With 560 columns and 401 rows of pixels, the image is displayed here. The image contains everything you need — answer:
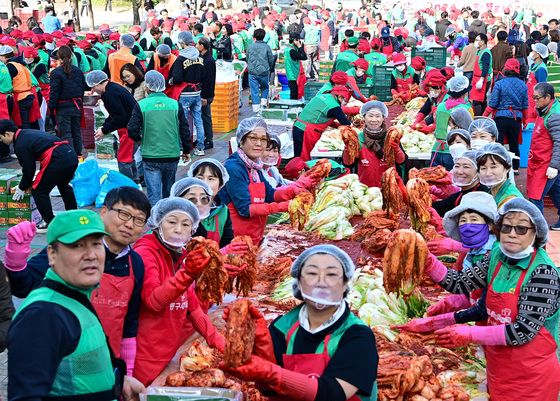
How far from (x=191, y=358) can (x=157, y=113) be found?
571 cm

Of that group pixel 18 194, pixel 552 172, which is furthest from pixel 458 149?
pixel 18 194

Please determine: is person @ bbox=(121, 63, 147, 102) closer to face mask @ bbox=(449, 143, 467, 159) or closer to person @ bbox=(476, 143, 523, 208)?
face mask @ bbox=(449, 143, 467, 159)

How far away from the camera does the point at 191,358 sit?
4.62 m

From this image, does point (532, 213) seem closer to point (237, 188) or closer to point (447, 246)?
point (447, 246)

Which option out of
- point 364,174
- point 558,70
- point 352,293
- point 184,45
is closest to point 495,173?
point 352,293

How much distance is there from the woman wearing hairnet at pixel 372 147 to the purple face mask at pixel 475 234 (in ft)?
10.6

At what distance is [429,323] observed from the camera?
5000mm

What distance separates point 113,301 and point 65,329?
3.83 ft

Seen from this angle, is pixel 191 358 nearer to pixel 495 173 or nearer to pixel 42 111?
pixel 495 173

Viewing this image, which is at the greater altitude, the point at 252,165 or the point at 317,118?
the point at 252,165

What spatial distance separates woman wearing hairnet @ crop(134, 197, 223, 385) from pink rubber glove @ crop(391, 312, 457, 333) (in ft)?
4.15

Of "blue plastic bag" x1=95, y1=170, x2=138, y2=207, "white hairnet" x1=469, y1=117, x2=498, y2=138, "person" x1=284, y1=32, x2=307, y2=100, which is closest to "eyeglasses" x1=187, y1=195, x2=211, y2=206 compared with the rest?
"white hairnet" x1=469, y1=117, x2=498, y2=138

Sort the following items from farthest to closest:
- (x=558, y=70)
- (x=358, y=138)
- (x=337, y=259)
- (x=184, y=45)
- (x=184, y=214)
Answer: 1. (x=558, y=70)
2. (x=184, y=45)
3. (x=358, y=138)
4. (x=184, y=214)
5. (x=337, y=259)

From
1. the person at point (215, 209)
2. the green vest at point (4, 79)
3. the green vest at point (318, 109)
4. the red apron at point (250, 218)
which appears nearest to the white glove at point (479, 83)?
the green vest at point (318, 109)
